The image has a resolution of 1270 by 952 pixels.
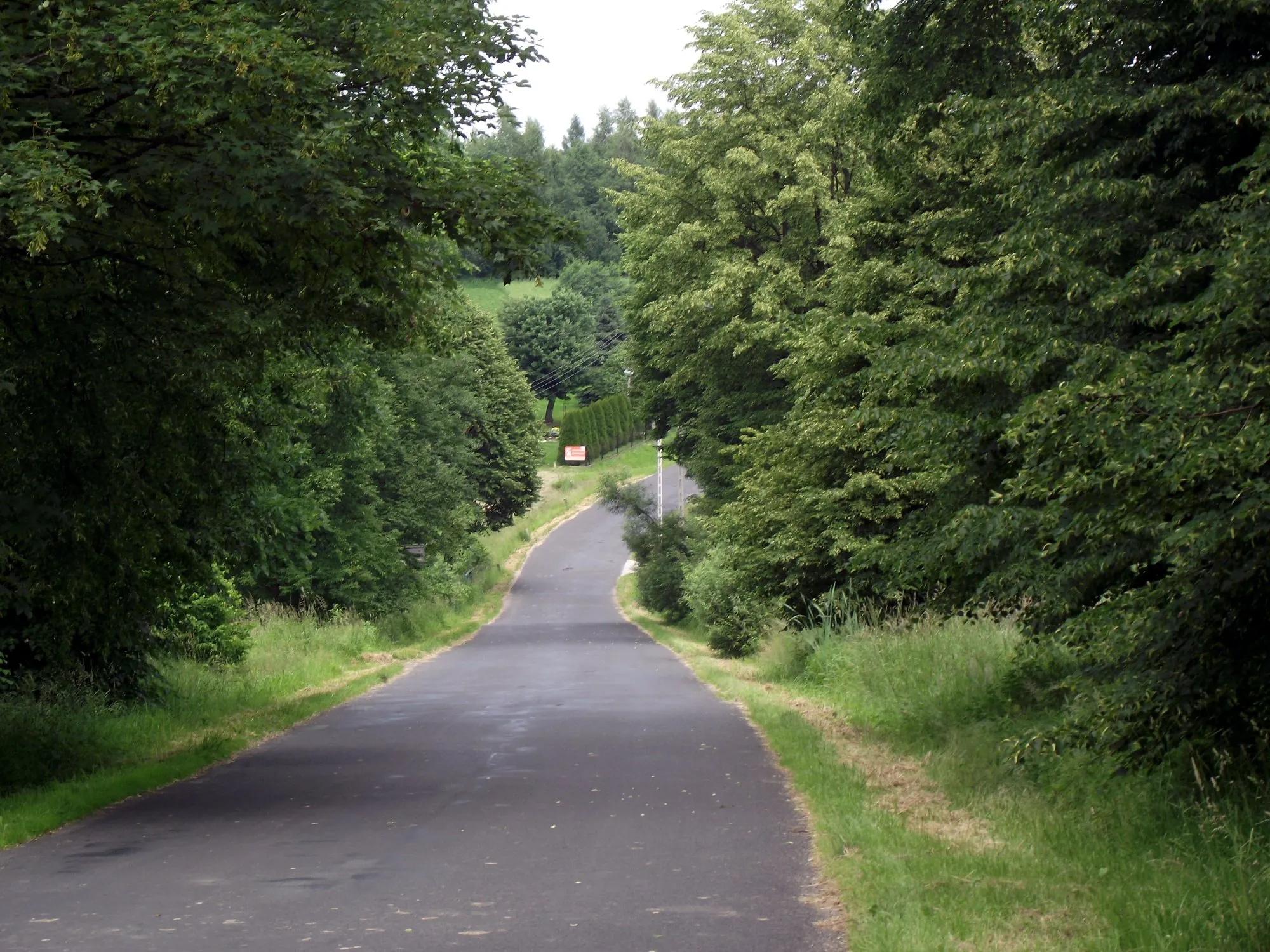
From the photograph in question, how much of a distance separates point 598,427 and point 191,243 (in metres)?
106

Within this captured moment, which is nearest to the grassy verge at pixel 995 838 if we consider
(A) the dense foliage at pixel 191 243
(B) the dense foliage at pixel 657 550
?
(A) the dense foliage at pixel 191 243

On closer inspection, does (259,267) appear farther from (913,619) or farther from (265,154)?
(913,619)

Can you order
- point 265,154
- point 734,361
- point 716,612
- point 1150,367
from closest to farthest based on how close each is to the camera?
point 1150,367 → point 265,154 → point 716,612 → point 734,361

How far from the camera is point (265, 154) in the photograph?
10000 millimetres

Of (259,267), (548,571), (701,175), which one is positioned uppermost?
(701,175)

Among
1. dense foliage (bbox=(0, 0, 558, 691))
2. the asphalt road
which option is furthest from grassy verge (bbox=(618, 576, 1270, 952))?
dense foliage (bbox=(0, 0, 558, 691))

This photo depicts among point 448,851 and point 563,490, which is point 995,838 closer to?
point 448,851

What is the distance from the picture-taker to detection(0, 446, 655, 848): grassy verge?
12.2m

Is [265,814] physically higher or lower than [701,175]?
lower

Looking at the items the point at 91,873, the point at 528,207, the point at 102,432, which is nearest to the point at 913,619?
the point at 528,207

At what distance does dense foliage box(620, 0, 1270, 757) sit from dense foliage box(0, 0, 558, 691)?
13.4 feet

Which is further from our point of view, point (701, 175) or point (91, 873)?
point (701, 175)

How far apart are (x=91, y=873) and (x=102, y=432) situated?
4.63m

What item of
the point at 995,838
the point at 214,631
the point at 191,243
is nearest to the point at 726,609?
the point at 214,631
